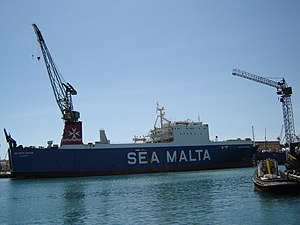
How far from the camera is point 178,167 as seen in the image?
4891cm

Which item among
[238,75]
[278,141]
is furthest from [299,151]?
[278,141]

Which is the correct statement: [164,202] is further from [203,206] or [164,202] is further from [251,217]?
[251,217]

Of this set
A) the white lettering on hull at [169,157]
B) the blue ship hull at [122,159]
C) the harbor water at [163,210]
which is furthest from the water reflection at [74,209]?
the white lettering on hull at [169,157]

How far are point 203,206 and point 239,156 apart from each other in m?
36.9

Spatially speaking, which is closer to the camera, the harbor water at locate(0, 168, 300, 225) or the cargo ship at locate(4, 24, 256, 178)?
the harbor water at locate(0, 168, 300, 225)

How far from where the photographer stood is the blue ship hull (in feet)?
141

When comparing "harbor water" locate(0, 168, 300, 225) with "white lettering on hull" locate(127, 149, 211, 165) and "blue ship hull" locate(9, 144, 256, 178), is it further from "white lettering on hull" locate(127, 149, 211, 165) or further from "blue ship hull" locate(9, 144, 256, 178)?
"white lettering on hull" locate(127, 149, 211, 165)

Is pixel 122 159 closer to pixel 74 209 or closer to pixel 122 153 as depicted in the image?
pixel 122 153

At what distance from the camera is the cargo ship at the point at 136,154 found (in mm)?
43250

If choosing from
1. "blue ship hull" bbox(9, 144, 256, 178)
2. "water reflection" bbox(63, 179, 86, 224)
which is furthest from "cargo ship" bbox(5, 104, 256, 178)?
"water reflection" bbox(63, 179, 86, 224)

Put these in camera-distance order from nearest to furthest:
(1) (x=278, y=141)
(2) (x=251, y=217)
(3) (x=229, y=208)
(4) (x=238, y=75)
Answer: (2) (x=251, y=217), (3) (x=229, y=208), (4) (x=238, y=75), (1) (x=278, y=141)

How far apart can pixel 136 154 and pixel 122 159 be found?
2010 millimetres

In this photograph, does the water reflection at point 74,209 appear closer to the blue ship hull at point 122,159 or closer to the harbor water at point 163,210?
the harbor water at point 163,210

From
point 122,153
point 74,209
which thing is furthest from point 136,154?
point 74,209
